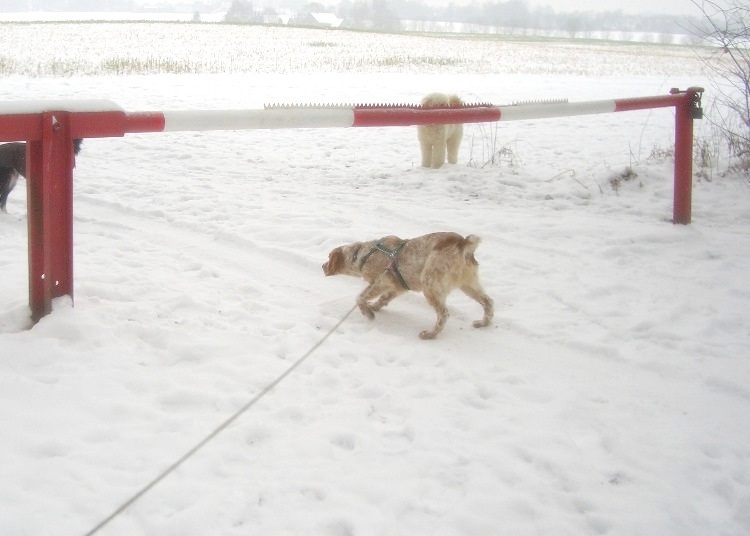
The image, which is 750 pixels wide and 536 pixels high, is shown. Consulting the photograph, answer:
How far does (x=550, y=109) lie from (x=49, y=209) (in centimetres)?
463

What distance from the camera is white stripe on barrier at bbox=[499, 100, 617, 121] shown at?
6410 millimetres

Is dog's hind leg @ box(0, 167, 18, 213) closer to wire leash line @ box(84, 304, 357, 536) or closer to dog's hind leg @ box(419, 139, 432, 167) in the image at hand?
wire leash line @ box(84, 304, 357, 536)

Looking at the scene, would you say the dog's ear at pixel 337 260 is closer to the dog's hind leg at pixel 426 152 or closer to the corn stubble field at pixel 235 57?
the dog's hind leg at pixel 426 152

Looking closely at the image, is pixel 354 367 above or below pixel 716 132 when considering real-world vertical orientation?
below

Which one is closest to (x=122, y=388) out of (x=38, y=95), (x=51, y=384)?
(x=51, y=384)

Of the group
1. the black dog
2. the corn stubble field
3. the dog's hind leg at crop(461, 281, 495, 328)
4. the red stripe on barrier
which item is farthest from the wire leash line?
the corn stubble field

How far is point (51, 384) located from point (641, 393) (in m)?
3.39

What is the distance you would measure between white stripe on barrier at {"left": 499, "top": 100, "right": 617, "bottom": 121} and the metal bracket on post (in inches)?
155

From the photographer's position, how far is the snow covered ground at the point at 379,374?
115 inches

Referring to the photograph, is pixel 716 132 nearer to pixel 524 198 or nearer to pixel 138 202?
pixel 524 198

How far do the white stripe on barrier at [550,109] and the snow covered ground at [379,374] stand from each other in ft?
4.06

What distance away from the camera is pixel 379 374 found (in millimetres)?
4145

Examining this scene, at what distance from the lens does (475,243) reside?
470 centimetres

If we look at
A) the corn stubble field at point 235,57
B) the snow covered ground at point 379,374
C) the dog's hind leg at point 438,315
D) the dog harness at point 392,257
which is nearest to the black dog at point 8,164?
the snow covered ground at point 379,374
